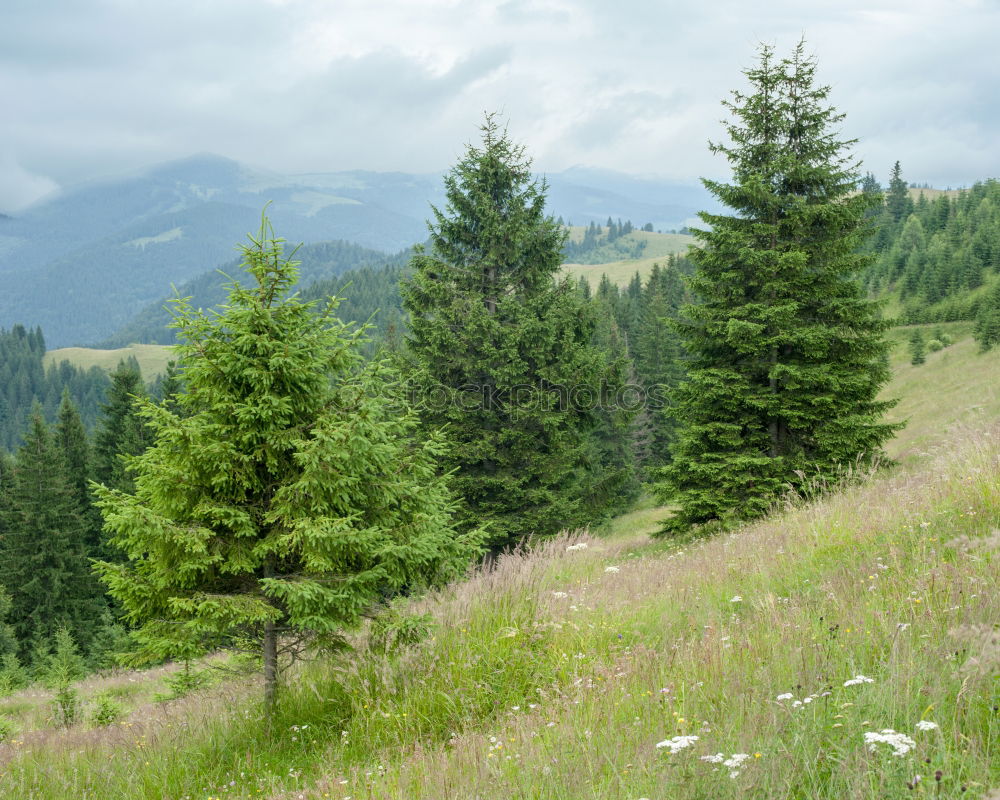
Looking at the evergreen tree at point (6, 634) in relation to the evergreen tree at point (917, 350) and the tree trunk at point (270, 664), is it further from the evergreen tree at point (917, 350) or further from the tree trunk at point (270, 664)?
the evergreen tree at point (917, 350)

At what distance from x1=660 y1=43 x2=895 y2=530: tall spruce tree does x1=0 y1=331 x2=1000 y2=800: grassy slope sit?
6849 mm

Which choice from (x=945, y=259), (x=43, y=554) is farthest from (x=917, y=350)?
(x=43, y=554)

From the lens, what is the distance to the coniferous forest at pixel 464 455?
222 inches

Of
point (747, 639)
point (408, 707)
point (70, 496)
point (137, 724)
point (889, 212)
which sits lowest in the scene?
point (70, 496)

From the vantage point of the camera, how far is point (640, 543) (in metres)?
17.2

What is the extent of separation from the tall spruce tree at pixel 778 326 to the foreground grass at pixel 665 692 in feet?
23.0

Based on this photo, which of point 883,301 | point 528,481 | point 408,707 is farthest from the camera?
point 528,481

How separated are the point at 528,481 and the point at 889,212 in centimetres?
12780

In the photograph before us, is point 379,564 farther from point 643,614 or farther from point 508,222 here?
point 508,222

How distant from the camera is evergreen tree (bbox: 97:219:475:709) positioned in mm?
5801

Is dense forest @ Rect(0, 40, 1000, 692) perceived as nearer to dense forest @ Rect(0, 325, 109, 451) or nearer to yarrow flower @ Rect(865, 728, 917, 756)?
yarrow flower @ Rect(865, 728, 917, 756)

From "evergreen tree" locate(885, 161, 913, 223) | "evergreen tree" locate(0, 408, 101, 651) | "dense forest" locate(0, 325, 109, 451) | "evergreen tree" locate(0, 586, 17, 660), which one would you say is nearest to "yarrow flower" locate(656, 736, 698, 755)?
"evergreen tree" locate(0, 586, 17, 660)

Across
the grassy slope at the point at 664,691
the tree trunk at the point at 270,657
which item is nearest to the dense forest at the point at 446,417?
the tree trunk at the point at 270,657

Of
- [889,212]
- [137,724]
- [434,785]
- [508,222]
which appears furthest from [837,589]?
[889,212]
